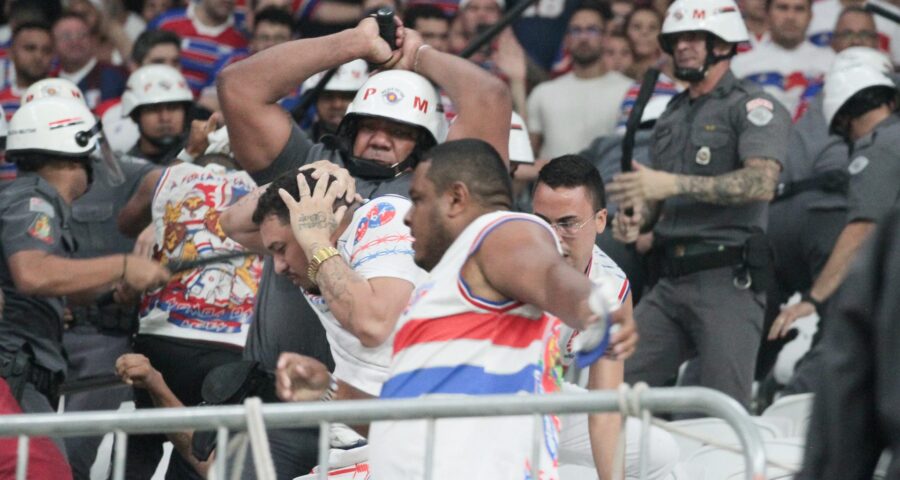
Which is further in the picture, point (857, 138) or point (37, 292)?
point (857, 138)

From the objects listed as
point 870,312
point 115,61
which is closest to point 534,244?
point 870,312

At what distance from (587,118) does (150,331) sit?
382 centimetres

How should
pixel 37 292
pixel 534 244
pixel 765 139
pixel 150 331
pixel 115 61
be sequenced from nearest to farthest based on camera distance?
pixel 534 244
pixel 37 292
pixel 150 331
pixel 765 139
pixel 115 61

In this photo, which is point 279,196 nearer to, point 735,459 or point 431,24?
point 735,459

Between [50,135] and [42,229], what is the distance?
0.79m

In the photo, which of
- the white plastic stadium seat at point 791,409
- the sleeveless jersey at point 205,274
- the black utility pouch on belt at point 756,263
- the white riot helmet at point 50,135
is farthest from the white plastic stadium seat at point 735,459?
the white riot helmet at point 50,135

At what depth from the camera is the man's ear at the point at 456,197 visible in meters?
4.47

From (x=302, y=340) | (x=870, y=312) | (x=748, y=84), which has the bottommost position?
(x=302, y=340)

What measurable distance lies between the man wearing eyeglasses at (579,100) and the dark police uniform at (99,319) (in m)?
2.85

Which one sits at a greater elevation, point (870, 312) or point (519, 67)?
point (870, 312)

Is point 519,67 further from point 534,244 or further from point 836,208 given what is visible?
point 534,244

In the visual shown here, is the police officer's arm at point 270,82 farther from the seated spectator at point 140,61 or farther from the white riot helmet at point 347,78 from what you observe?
the seated spectator at point 140,61

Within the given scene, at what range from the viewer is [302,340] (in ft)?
20.3

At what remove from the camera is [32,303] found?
723 cm
